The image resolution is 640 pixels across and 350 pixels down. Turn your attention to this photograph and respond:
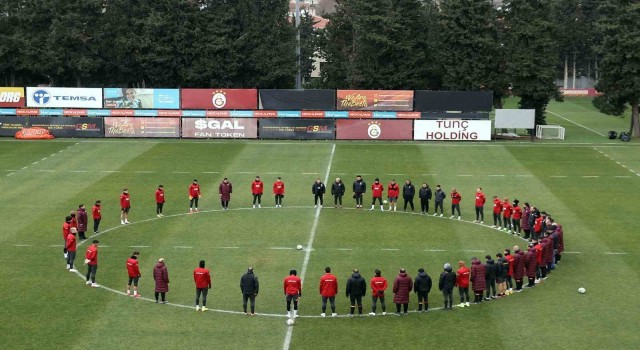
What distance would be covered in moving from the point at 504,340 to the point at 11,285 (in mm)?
15721

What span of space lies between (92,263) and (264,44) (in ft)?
183

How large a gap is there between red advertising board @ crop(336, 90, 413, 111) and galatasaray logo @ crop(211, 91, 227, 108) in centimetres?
809

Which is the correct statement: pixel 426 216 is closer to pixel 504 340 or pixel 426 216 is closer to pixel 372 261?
pixel 372 261

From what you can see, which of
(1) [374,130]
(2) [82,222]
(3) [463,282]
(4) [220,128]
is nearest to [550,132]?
(1) [374,130]

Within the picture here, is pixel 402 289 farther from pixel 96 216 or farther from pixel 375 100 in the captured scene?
pixel 375 100

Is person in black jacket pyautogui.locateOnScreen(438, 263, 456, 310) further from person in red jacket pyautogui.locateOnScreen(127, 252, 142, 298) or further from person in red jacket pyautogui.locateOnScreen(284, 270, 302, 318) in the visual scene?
person in red jacket pyautogui.locateOnScreen(127, 252, 142, 298)

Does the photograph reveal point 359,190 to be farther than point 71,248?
Yes

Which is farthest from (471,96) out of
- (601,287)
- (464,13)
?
(601,287)

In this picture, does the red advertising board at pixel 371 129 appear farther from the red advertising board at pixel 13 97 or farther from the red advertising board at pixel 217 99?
the red advertising board at pixel 13 97

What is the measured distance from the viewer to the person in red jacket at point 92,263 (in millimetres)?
29922

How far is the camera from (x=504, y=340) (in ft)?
82.6

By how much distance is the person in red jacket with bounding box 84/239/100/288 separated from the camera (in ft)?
98.2

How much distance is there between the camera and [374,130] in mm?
66688

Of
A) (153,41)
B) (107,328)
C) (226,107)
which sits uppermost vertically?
(153,41)
